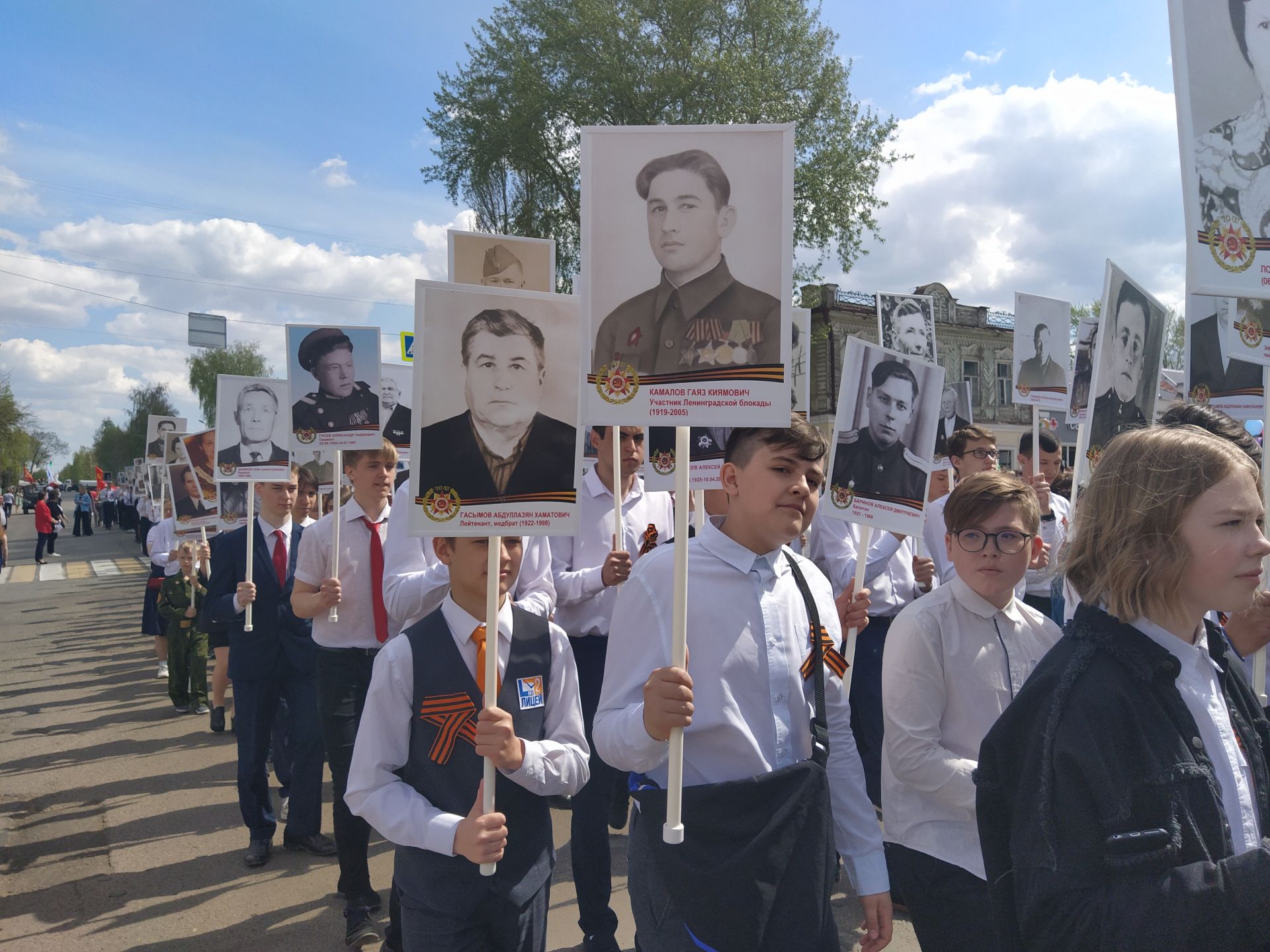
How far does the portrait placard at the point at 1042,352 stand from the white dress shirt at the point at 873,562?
6.10 feet

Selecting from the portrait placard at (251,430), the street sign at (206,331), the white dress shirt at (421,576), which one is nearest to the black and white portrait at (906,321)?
the white dress shirt at (421,576)

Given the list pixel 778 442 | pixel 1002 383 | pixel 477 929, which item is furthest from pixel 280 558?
pixel 1002 383

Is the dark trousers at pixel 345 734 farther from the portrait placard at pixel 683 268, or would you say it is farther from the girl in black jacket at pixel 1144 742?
the girl in black jacket at pixel 1144 742

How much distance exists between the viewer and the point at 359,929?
173 inches

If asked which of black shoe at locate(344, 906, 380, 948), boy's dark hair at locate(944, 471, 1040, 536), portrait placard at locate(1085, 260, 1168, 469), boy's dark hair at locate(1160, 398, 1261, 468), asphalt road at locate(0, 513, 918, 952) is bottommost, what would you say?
asphalt road at locate(0, 513, 918, 952)

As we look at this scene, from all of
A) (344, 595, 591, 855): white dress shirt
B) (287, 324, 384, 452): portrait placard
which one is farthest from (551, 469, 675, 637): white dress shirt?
(344, 595, 591, 855): white dress shirt

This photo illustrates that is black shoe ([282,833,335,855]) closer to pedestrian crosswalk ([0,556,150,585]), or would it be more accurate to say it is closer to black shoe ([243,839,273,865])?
black shoe ([243,839,273,865])

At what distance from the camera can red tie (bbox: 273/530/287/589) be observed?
633 centimetres

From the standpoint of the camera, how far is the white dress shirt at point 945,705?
2.77m

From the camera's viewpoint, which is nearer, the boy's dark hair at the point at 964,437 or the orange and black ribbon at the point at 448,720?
the orange and black ribbon at the point at 448,720

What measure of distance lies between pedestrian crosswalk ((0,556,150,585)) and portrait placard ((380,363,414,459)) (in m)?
19.0

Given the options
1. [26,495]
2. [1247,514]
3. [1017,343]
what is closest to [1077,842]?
[1247,514]

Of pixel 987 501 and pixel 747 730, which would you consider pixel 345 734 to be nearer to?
pixel 747 730

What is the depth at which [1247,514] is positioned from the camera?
1785 mm
